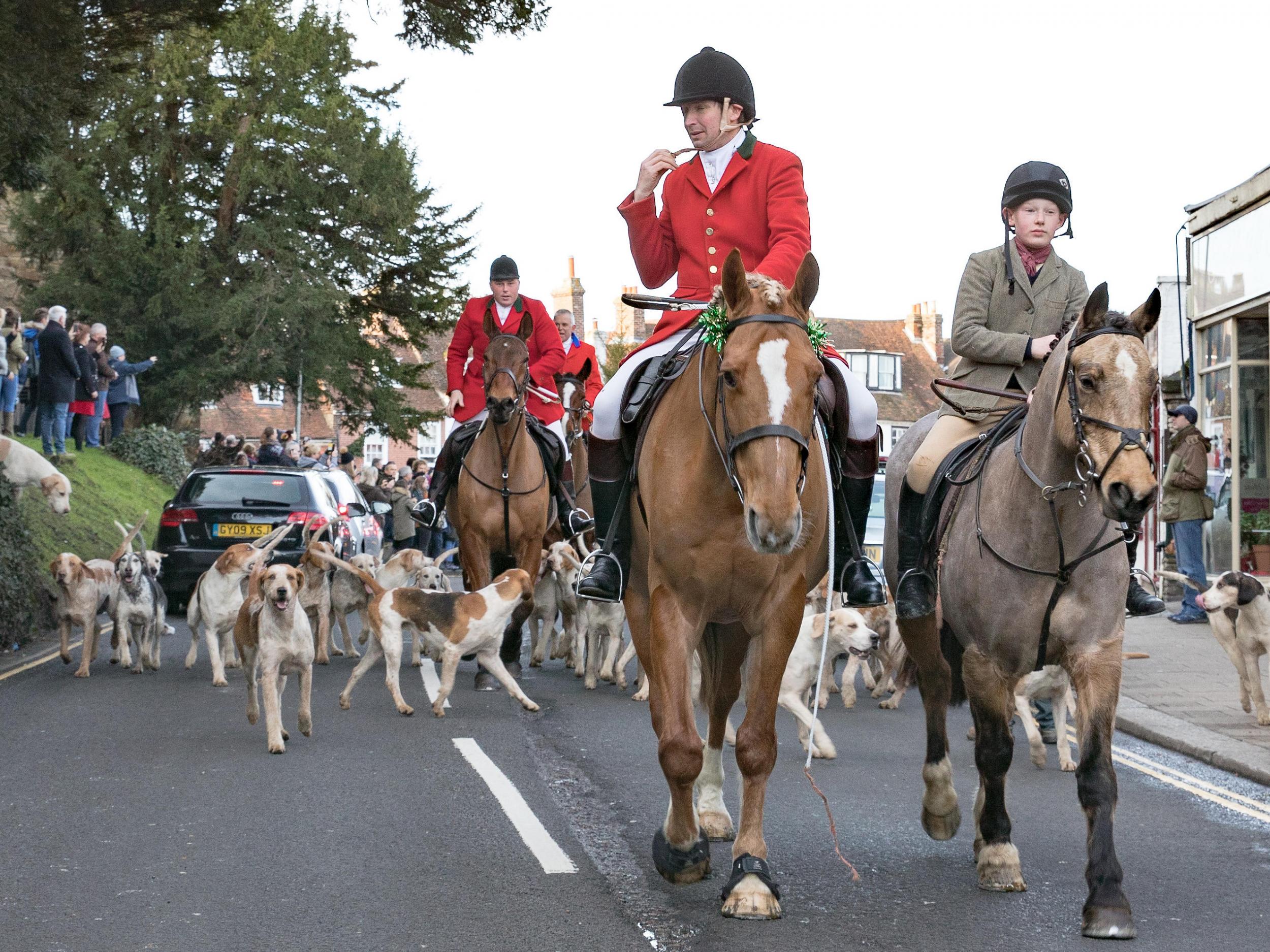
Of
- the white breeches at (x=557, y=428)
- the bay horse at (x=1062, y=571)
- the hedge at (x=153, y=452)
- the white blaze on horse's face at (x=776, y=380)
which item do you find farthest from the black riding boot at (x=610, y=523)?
the hedge at (x=153, y=452)

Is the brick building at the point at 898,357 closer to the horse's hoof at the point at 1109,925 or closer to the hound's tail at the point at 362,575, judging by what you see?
the hound's tail at the point at 362,575

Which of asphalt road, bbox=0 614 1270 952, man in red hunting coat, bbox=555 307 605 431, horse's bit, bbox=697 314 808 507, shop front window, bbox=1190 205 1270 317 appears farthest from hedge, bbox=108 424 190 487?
horse's bit, bbox=697 314 808 507

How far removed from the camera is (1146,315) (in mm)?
5609

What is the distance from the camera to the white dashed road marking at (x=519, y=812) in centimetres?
633

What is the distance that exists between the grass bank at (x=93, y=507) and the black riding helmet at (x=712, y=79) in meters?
12.3

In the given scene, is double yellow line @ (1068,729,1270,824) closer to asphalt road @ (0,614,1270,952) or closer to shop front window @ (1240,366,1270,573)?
asphalt road @ (0,614,1270,952)

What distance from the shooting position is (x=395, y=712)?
11016 millimetres

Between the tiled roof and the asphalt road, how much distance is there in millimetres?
66545

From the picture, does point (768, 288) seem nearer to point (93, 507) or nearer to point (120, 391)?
point (93, 507)

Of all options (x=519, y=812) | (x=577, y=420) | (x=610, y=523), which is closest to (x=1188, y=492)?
(x=577, y=420)

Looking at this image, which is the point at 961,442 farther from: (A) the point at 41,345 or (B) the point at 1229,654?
(A) the point at 41,345

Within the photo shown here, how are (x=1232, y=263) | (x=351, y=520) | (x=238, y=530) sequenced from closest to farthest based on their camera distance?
(x=238, y=530) → (x=1232, y=263) → (x=351, y=520)

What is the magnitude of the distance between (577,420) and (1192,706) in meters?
6.45

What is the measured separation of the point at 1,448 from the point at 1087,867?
41.4 ft
